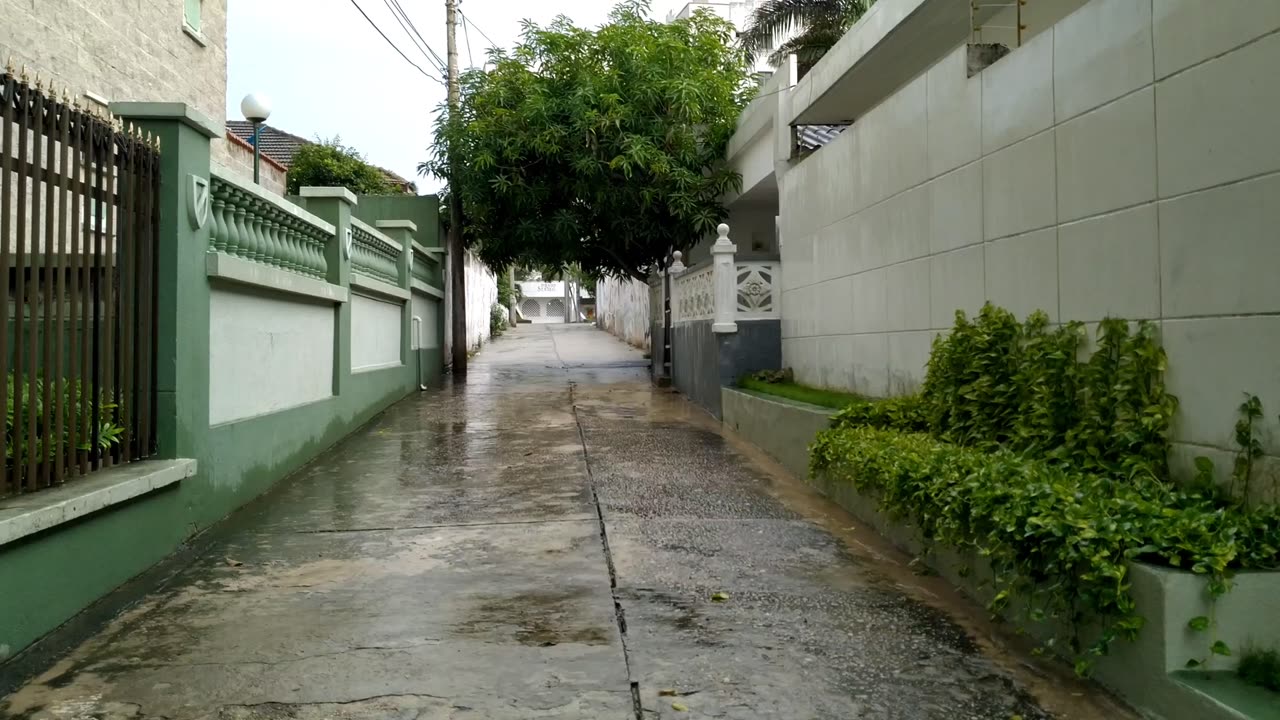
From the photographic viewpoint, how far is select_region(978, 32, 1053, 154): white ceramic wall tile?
4.83 metres

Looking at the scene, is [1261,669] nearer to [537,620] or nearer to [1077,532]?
[1077,532]

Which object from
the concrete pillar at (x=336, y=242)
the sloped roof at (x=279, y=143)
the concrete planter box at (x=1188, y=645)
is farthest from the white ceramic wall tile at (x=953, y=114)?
the sloped roof at (x=279, y=143)

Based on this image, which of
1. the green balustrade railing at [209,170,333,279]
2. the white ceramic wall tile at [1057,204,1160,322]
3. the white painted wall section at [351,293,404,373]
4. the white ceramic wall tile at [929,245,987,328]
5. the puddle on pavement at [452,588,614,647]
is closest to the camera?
the puddle on pavement at [452,588,614,647]

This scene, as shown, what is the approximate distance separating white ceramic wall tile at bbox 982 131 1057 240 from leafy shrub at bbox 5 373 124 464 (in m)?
4.40

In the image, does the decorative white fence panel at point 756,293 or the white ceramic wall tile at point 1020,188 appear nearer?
the white ceramic wall tile at point 1020,188

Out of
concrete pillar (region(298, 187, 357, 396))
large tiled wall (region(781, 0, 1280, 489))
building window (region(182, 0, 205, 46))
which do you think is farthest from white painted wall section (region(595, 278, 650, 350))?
large tiled wall (region(781, 0, 1280, 489))

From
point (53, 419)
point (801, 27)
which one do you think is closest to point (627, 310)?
point (801, 27)

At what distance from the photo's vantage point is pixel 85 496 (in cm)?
391

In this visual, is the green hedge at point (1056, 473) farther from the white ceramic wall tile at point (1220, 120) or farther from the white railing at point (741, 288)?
the white railing at point (741, 288)

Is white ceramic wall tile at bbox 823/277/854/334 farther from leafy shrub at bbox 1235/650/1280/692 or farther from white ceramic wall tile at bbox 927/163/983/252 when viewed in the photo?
leafy shrub at bbox 1235/650/1280/692

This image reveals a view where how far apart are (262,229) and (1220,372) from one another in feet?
18.4

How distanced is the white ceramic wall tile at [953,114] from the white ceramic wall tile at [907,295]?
2.11 feet

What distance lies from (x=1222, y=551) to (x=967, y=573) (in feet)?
4.72

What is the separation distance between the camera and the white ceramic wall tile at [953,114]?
5.63 m
